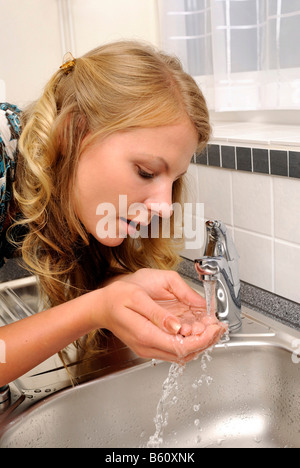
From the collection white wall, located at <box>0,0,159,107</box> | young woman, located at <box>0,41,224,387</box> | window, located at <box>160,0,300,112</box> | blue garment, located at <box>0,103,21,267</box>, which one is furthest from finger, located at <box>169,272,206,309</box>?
white wall, located at <box>0,0,159,107</box>

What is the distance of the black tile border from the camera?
1012 mm

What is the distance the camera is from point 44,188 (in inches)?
38.8

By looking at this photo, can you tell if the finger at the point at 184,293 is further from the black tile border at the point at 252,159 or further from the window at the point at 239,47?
the window at the point at 239,47

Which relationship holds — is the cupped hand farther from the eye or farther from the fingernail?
the eye

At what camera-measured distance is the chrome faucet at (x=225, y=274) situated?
1.03 metres

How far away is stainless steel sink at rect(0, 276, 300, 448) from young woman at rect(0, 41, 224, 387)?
127 millimetres

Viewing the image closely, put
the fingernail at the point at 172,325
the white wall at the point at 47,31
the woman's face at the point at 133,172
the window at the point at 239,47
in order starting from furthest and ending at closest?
the white wall at the point at 47,31
the window at the point at 239,47
the woman's face at the point at 133,172
the fingernail at the point at 172,325

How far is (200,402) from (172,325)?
33 cm

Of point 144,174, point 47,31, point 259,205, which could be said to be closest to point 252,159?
point 259,205

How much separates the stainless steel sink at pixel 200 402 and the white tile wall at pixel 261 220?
110 millimetres

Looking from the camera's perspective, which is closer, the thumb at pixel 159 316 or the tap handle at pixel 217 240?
the thumb at pixel 159 316

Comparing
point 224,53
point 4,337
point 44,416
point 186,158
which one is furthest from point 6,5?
point 44,416

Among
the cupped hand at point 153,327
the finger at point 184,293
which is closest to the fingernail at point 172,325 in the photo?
the cupped hand at point 153,327

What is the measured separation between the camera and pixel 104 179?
91 cm
